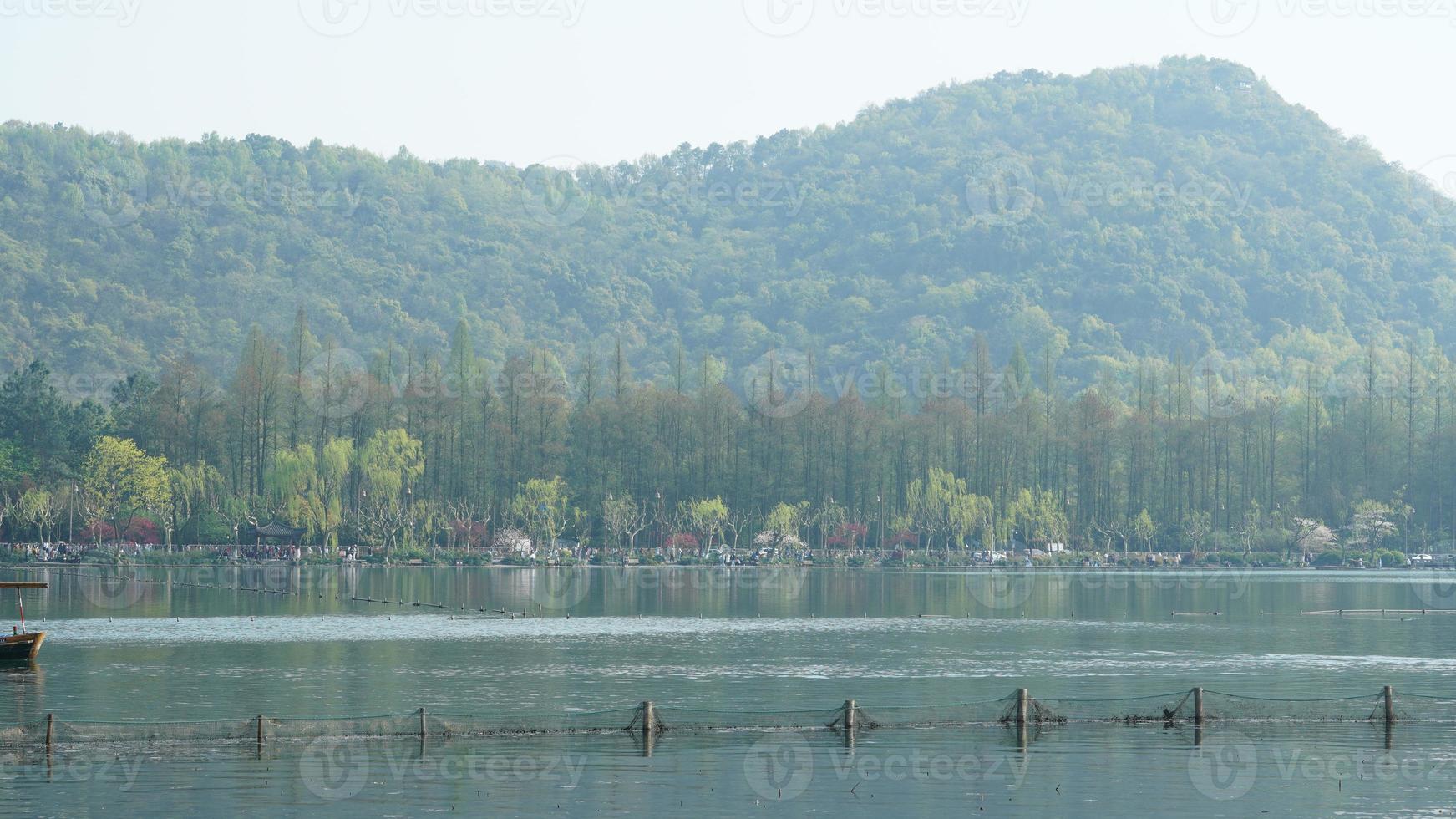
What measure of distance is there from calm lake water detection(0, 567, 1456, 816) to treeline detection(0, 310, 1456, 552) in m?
37.3

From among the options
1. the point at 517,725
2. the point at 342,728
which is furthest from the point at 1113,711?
the point at 342,728

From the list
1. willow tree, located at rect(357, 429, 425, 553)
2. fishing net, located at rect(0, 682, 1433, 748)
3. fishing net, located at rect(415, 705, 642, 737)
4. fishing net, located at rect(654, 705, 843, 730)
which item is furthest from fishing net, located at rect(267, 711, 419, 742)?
willow tree, located at rect(357, 429, 425, 553)

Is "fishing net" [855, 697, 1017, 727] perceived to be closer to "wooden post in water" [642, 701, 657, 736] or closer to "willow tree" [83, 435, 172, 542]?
"wooden post in water" [642, 701, 657, 736]

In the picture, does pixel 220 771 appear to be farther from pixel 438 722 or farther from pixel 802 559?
pixel 802 559

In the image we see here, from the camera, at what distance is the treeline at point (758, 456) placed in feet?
412

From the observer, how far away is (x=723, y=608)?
74938 millimetres

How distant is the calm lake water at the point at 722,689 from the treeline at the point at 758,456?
3731cm

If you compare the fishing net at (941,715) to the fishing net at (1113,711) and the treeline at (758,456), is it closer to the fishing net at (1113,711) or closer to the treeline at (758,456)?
the fishing net at (1113,711)

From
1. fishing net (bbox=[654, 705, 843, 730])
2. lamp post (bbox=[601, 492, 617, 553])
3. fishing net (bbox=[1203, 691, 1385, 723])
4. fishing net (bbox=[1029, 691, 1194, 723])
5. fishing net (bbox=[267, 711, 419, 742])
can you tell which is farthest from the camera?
lamp post (bbox=[601, 492, 617, 553])

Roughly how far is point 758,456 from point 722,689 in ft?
305

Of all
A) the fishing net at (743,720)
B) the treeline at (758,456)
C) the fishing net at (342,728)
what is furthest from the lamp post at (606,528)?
the fishing net at (342,728)

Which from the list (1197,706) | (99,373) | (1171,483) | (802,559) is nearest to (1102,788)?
(1197,706)

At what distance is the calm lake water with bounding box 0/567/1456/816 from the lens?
27375 millimetres

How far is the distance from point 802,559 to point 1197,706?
95.6 meters
